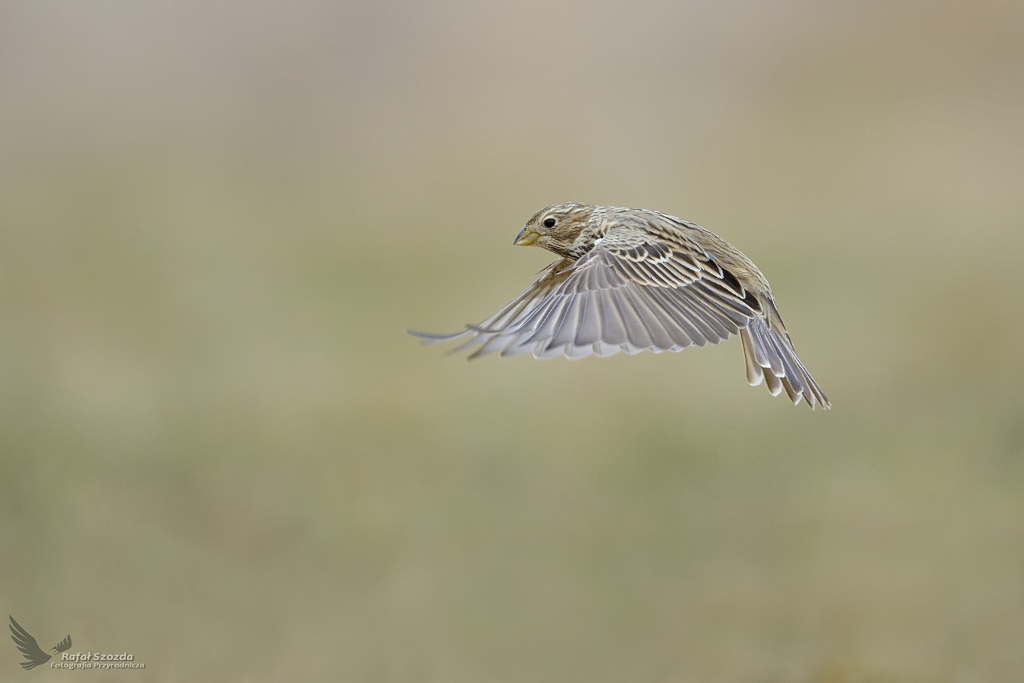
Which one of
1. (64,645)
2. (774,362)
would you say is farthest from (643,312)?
(64,645)

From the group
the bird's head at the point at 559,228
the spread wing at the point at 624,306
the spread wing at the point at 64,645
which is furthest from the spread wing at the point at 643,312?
the spread wing at the point at 64,645

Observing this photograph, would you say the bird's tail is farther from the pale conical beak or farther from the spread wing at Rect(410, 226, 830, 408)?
the pale conical beak

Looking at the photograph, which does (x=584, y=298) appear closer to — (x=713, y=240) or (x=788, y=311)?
(x=713, y=240)

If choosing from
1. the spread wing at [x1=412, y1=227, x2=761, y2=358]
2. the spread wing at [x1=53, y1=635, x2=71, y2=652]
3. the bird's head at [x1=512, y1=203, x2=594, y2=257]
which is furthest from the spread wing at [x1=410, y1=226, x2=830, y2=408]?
the spread wing at [x1=53, y1=635, x2=71, y2=652]

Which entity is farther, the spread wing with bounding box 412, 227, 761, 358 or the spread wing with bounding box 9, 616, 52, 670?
the spread wing with bounding box 9, 616, 52, 670

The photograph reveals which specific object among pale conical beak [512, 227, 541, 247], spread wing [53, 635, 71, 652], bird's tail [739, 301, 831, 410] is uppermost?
pale conical beak [512, 227, 541, 247]

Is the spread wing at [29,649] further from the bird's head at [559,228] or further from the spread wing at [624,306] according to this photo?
the bird's head at [559,228]

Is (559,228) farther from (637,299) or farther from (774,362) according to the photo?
(774,362)
